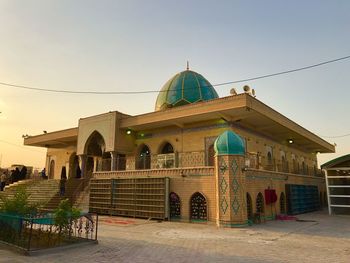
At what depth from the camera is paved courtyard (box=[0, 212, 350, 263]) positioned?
6625 millimetres

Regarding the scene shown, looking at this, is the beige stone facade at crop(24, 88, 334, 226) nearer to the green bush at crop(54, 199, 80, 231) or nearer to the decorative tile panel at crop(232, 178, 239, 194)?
the decorative tile panel at crop(232, 178, 239, 194)

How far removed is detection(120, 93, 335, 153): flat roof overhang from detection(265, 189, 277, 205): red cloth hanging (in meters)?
4.00

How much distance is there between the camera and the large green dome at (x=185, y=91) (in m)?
20.4

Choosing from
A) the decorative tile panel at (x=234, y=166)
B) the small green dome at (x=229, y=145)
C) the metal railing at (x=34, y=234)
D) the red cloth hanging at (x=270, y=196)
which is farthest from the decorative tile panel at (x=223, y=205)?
the metal railing at (x=34, y=234)

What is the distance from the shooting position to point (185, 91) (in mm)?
20516

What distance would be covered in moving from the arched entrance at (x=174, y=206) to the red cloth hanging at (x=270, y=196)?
4.22m

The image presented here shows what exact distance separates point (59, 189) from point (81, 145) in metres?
3.28

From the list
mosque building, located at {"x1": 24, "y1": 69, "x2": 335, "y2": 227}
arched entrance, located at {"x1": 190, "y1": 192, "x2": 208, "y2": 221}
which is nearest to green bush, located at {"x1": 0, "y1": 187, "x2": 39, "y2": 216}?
mosque building, located at {"x1": 24, "y1": 69, "x2": 335, "y2": 227}

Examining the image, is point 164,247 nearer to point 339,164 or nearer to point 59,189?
point 59,189

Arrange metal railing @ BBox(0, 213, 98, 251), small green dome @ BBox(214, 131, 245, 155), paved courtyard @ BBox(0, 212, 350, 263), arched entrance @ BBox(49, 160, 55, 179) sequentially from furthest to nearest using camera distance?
arched entrance @ BBox(49, 160, 55, 179)
small green dome @ BBox(214, 131, 245, 155)
metal railing @ BBox(0, 213, 98, 251)
paved courtyard @ BBox(0, 212, 350, 263)

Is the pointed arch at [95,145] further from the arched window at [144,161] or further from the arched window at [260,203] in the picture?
the arched window at [260,203]

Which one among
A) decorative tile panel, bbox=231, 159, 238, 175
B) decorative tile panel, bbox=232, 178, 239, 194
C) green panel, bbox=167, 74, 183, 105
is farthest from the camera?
green panel, bbox=167, 74, 183, 105

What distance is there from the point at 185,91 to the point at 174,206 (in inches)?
352

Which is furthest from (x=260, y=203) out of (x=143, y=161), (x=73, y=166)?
(x=73, y=166)
